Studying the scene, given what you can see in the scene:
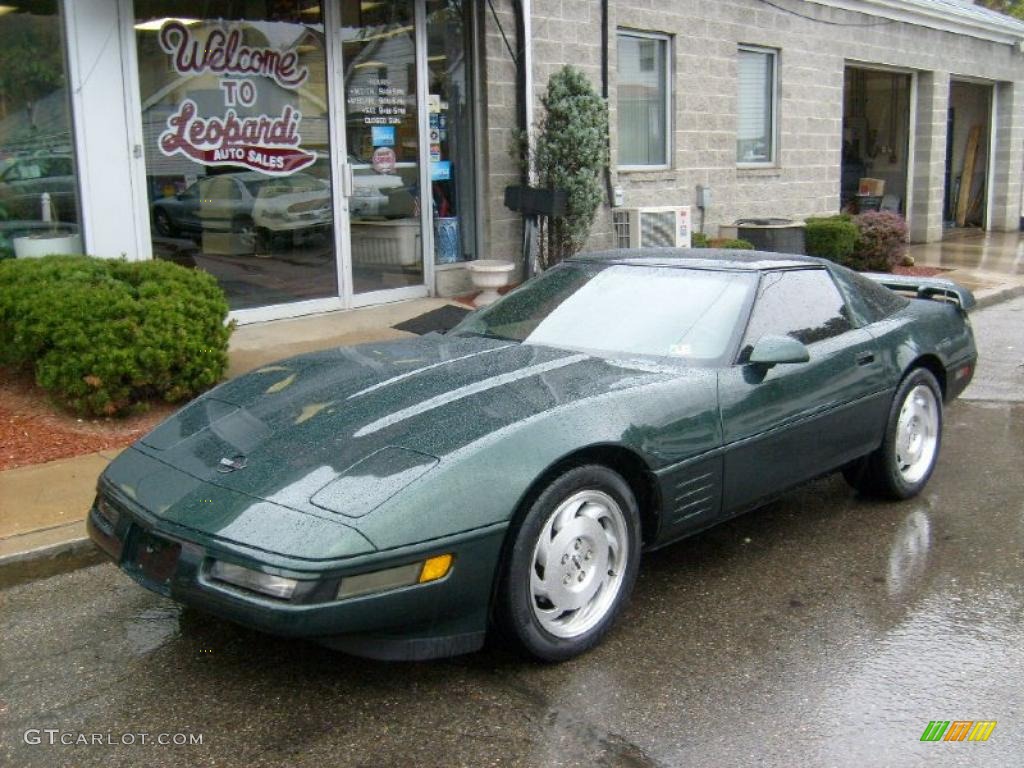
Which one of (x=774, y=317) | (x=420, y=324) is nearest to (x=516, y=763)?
(x=774, y=317)

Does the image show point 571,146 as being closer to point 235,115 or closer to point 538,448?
point 235,115

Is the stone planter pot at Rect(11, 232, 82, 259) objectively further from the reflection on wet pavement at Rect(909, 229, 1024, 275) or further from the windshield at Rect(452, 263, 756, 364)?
the reflection on wet pavement at Rect(909, 229, 1024, 275)

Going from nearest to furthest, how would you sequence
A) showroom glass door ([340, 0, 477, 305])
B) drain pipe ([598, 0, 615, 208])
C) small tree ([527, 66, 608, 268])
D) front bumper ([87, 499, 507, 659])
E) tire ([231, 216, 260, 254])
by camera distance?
front bumper ([87, 499, 507, 659]) < tire ([231, 216, 260, 254]) < showroom glass door ([340, 0, 477, 305]) < small tree ([527, 66, 608, 268]) < drain pipe ([598, 0, 615, 208])

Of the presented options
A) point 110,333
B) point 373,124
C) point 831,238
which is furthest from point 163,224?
point 831,238

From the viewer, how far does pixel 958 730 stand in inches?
133

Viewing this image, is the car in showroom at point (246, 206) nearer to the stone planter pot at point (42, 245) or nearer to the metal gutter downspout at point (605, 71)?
the stone planter pot at point (42, 245)

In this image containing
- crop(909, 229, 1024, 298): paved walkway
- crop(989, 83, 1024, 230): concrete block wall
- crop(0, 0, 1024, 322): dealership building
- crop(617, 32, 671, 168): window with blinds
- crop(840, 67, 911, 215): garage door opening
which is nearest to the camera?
crop(0, 0, 1024, 322): dealership building

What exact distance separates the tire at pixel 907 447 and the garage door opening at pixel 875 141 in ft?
46.1

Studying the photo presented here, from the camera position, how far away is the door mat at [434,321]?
9.37 metres

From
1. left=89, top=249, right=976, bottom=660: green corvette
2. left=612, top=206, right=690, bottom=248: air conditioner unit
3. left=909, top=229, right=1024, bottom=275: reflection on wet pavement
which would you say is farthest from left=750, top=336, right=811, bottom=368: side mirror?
left=909, top=229, right=1024, bottom=275: reflection on wet pavement

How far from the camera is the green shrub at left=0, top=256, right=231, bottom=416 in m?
6.50

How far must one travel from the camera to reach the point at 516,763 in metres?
3.19

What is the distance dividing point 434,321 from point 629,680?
6285 millimetres

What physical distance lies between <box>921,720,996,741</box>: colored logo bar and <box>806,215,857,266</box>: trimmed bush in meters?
10.8
